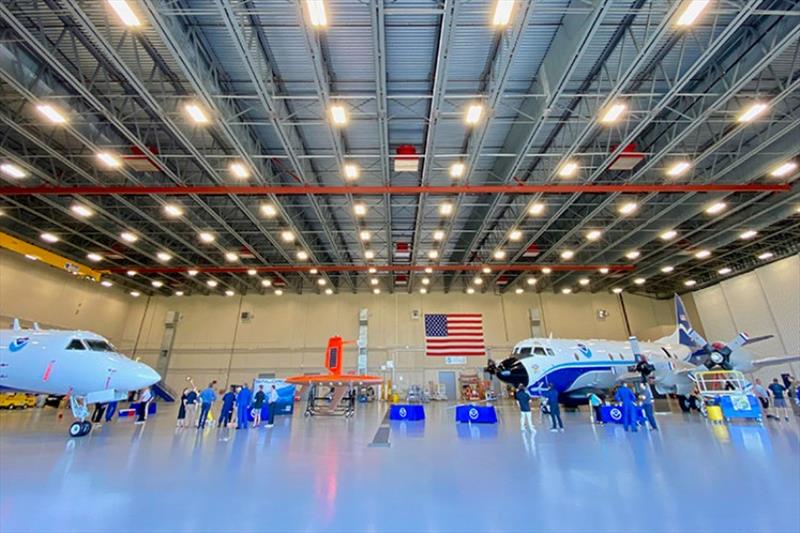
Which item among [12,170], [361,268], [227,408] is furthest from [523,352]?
[12,170]

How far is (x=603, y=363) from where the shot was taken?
54.9 ft

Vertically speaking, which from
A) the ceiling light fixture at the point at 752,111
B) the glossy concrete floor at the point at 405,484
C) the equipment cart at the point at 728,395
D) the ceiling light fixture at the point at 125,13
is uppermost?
the ceiling light fixture at the point at 752,111

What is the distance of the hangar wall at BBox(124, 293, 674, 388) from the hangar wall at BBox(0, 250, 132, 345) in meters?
2.14

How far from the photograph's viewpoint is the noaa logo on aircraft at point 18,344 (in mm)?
10281

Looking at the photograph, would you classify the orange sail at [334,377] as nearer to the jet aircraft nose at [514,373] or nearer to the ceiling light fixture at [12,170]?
the jet aircraft nose at [514,373]

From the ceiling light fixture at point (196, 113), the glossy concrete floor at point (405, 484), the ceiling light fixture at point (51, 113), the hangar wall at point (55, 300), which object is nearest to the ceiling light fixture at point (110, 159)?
the ceiling light fixture at point (51, 113)

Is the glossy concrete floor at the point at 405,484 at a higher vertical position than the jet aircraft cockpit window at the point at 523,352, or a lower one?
lower

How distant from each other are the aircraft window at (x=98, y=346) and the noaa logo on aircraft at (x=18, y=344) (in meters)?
1.57

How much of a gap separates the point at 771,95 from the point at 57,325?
37.6 m

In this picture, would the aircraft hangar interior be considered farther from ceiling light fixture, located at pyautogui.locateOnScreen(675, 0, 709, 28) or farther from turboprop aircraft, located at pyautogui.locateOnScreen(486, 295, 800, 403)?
turboprop aircraft, located at pyautogui.locateOnScreen(486, 295, 800, 403)

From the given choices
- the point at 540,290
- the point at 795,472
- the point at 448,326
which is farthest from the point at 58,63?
the point at 540,290

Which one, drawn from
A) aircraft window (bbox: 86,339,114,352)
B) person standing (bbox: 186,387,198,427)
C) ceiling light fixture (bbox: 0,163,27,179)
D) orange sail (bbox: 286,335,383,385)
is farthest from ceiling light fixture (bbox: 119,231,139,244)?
orange sail (bbox: 286,335,383,385)

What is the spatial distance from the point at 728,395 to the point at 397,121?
1537 centimetres

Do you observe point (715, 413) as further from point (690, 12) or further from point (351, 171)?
point (351, 171)
